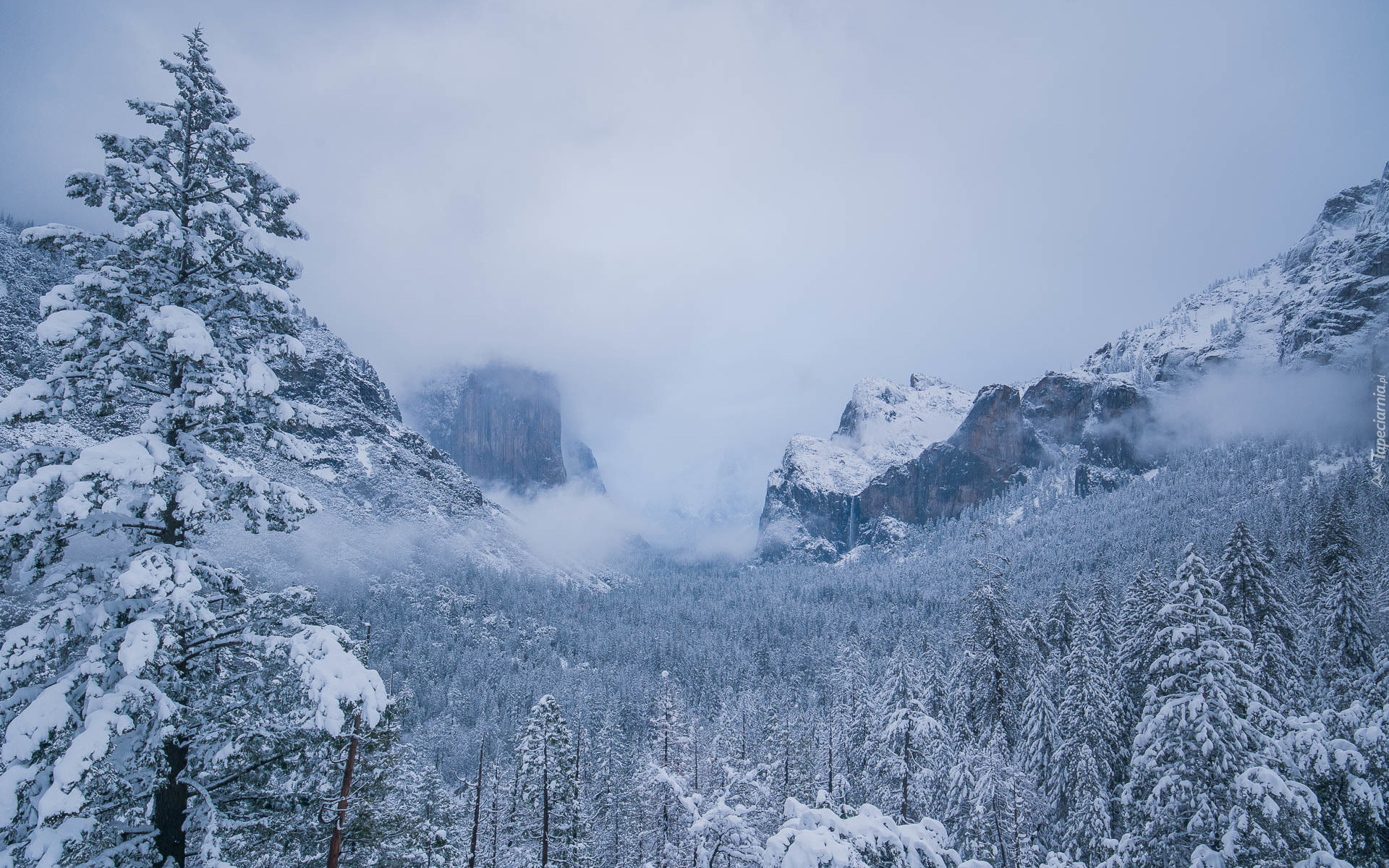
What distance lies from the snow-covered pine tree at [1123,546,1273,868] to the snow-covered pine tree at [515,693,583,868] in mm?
21433

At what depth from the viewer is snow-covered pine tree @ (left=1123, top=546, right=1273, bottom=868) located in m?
12.0

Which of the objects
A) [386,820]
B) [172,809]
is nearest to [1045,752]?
[386,820]

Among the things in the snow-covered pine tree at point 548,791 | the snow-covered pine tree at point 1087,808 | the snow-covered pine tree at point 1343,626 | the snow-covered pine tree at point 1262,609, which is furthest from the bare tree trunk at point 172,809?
the snow-covered pine tree at point 1343,626

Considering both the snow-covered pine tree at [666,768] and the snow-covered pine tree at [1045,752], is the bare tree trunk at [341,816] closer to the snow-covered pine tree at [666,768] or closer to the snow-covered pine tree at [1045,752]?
the snow-covered pine tree at [666,768]

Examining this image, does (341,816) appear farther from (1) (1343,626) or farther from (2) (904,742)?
(1) (1343,626)

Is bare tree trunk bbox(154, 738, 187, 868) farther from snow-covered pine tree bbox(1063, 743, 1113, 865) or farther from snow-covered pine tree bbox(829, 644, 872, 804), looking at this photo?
snow-covered pine tree bbox(829, 644, 872, 804)

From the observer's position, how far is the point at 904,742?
23.1 m

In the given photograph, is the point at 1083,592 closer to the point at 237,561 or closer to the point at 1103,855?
the point at 1103,855

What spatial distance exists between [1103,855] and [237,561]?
523 feet


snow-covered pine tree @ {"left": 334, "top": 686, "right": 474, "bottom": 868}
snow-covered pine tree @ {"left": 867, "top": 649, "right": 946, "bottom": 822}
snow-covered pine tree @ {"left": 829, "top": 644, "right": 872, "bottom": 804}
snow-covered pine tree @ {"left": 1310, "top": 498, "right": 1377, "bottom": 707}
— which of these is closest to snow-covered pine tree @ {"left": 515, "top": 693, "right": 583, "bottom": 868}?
snow-covered pine tree @ {"left": 334, "top": 686, "right": 474, "bottom": 868}

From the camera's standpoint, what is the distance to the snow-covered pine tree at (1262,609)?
21.3 m

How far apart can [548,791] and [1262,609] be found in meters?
31.1

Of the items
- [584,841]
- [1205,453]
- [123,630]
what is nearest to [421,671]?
[584,841]

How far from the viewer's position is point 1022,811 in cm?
2109
